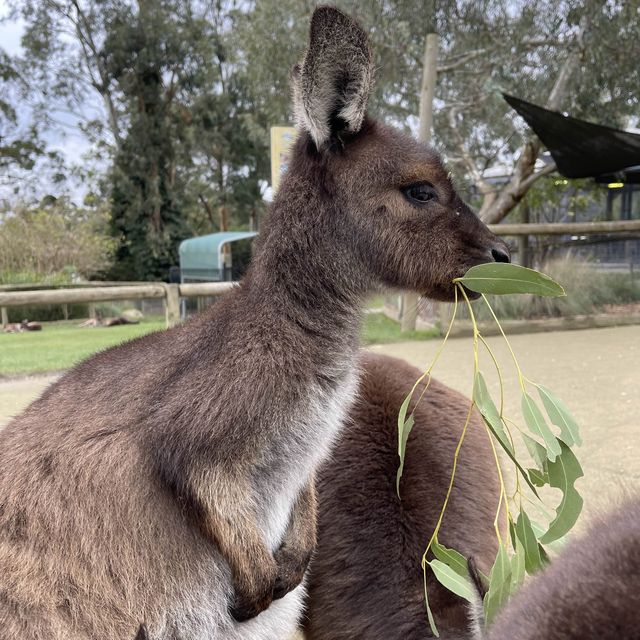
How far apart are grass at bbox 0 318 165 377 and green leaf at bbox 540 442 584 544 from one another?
5119mm

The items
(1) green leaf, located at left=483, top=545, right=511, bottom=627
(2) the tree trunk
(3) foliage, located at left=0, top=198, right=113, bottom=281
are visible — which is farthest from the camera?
(3) foliage, located at left=0, top=198, right=113, bottom=281

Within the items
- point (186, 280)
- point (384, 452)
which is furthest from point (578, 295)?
point (186, 280)

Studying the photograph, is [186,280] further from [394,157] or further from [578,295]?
[394,157]

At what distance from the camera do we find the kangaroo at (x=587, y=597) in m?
0.50

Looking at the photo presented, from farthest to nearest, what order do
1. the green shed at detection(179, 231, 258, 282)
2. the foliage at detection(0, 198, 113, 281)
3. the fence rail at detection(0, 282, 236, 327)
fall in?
the green shed at detection(179, 231, 258, 282) → the foliage at detection(0, 198, 113, 281) → the fence rail at detection(0, 282, 236, 327)

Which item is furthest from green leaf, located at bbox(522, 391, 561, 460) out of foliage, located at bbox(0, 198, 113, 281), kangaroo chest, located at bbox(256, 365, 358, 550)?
foliage, located at bbox(0, 198, 113, 281)

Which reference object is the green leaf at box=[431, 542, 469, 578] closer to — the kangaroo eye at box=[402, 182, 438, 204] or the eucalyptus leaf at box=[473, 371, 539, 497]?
the eucalyptus leaf at box=[473, 371, 539, 497]

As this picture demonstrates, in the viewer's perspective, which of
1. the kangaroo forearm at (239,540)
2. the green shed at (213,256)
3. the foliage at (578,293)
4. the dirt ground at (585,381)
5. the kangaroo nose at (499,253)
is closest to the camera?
the kangaroo forearm at (239,540)

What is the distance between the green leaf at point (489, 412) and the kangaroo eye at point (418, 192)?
0.40 m

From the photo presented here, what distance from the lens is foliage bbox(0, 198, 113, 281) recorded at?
36.8ft

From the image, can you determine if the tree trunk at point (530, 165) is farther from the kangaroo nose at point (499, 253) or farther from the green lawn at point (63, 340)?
the kangaroo nose at point (499, 253)

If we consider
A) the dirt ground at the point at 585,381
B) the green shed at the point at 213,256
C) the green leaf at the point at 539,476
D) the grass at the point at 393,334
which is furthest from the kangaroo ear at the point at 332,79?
the green shed at the point at 213,256

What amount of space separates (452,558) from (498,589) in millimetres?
211

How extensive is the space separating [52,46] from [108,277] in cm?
832
